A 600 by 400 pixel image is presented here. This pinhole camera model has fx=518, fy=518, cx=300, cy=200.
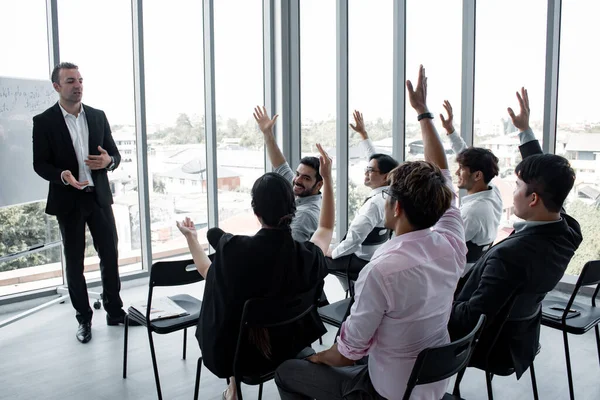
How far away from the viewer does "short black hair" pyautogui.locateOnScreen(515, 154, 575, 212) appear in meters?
2.16

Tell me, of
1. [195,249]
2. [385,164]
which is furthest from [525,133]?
[195,249]

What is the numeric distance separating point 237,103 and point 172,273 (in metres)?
3.36

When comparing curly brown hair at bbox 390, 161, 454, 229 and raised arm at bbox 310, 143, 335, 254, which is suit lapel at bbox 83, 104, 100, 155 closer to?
raised arm at bbox 310, 143, 335, 254

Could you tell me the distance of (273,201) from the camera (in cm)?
208

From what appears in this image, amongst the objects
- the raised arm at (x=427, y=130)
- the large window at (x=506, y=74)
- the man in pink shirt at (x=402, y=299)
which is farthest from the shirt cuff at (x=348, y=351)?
the large window at (x=506, y=74)

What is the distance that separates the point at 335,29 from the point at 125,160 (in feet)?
8.22

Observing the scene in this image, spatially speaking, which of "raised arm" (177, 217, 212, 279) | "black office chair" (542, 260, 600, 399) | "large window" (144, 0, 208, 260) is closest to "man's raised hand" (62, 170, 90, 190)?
"raised arm" (177, 217, 212, 279)

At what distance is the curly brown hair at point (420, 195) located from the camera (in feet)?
5.60

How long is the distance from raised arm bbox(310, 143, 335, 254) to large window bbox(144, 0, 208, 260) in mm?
2956

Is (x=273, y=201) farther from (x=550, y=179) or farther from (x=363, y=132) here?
(x=363, y=132)

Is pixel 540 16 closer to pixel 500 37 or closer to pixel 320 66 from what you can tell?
pixel 500 37

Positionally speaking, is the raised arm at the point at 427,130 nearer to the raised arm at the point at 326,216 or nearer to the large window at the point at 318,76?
the raised arm at the point at 326,216

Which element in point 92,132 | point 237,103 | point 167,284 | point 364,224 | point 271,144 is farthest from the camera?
point 237,103

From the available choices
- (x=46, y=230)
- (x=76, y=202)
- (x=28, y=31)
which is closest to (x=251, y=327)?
(x=76, y=202)
